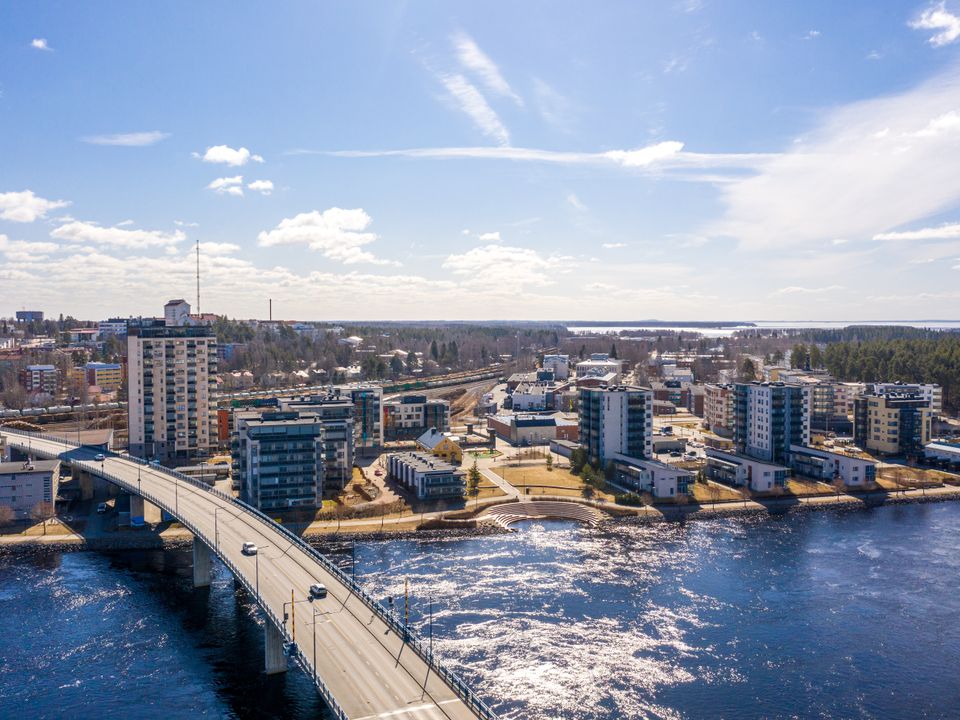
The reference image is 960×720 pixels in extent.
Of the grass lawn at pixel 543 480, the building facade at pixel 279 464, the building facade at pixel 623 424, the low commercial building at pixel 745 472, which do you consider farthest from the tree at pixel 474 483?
the low commercial building at pixel 745 472

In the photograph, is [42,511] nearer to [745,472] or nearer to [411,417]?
[411,417]

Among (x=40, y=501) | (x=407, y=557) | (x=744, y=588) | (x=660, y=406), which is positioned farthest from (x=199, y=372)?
(x=660, y=406)

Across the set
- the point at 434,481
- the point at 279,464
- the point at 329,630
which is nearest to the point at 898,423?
the point at 434,481

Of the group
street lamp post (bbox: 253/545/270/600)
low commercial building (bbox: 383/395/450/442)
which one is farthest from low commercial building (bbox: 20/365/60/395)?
street lamp post (bbox: 253/545/270/600)

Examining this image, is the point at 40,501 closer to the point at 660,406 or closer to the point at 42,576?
the point at 42,576

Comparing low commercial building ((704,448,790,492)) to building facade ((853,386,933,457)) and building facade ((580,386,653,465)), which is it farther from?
building facade ((853,386,933,457))

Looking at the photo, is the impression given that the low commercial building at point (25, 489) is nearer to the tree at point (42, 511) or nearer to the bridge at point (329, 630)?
the tree at point (42, 511)
